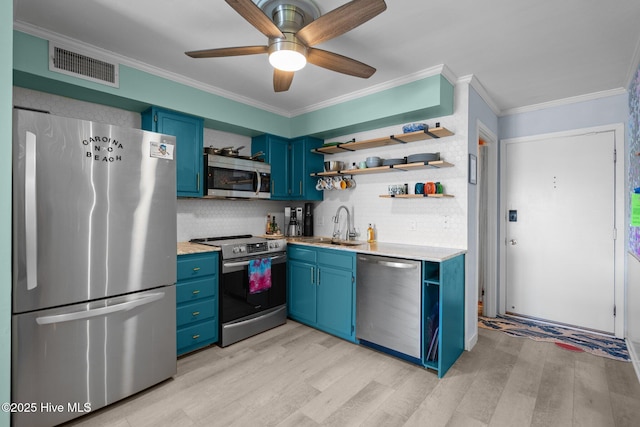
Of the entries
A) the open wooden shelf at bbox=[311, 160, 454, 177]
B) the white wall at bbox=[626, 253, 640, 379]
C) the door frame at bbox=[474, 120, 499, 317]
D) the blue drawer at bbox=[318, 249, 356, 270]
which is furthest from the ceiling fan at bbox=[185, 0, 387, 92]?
the white wall at bbox=[626, 253, 640, 379]

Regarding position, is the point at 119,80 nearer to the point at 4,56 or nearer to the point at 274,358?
the point at 4,56

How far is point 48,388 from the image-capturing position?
1743 millimetres

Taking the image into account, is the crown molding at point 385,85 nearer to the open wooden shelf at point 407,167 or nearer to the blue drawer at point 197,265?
the open wooden shelf at point 407,167

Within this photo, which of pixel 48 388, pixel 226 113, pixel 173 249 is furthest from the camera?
pixel 226 113

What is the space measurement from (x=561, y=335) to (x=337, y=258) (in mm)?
2498

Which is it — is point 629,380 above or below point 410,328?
below

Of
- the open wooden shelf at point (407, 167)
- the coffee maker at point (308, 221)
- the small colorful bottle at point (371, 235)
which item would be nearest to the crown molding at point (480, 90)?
the open wooden shelf at point (407, 167)

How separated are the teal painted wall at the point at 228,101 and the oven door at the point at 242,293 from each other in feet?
5.14

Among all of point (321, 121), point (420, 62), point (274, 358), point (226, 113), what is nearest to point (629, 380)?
point (274, 358)

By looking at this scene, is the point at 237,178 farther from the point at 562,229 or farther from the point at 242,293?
the point at 562,229

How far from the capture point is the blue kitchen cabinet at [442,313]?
7.82 feet

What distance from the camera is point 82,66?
2.38 metres

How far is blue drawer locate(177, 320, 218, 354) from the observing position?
8.66 feet

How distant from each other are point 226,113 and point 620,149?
4.08 meters
